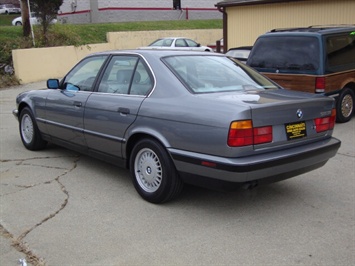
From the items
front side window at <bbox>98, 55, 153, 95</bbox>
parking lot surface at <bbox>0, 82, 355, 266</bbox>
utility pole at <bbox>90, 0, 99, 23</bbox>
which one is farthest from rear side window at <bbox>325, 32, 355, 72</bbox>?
utility pole at <bbox>90, 0, 99, 23</bbox>

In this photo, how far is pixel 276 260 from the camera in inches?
134

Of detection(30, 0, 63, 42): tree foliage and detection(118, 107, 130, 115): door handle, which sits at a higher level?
detection(30, 0, 63, 42): tree foliage

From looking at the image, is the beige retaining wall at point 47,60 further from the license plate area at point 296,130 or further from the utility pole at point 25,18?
the license plate area at point 296,130

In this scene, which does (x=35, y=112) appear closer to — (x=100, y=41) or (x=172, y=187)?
(x=172, y=187)

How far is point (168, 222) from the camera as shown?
413 centimetres

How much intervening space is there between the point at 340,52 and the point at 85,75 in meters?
5.42

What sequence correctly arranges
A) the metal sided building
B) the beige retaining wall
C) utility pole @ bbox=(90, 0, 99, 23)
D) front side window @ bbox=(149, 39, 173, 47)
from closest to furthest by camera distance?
1. the beige retaining wall
2. front side window @ bbox=(149, 39, 173, 47)
3. utility pole @ bbox=(90, 0, 99, 23)
4. the metal sided building

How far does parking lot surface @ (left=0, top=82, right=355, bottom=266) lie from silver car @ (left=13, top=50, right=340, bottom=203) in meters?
0.35

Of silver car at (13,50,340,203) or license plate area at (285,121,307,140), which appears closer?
silver car at (13,50,340,203)

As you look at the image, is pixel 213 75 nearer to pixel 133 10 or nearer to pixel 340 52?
pixel 340 52

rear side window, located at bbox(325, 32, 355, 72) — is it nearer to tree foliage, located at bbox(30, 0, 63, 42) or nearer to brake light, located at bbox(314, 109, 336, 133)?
brake light, located at bbox(314, 109, 336, 133)

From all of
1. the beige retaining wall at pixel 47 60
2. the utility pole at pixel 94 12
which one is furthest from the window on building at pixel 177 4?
the beige retaining wall at pixel 47 60

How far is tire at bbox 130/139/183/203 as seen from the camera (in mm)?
4305

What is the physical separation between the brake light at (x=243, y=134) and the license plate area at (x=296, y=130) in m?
0.38
